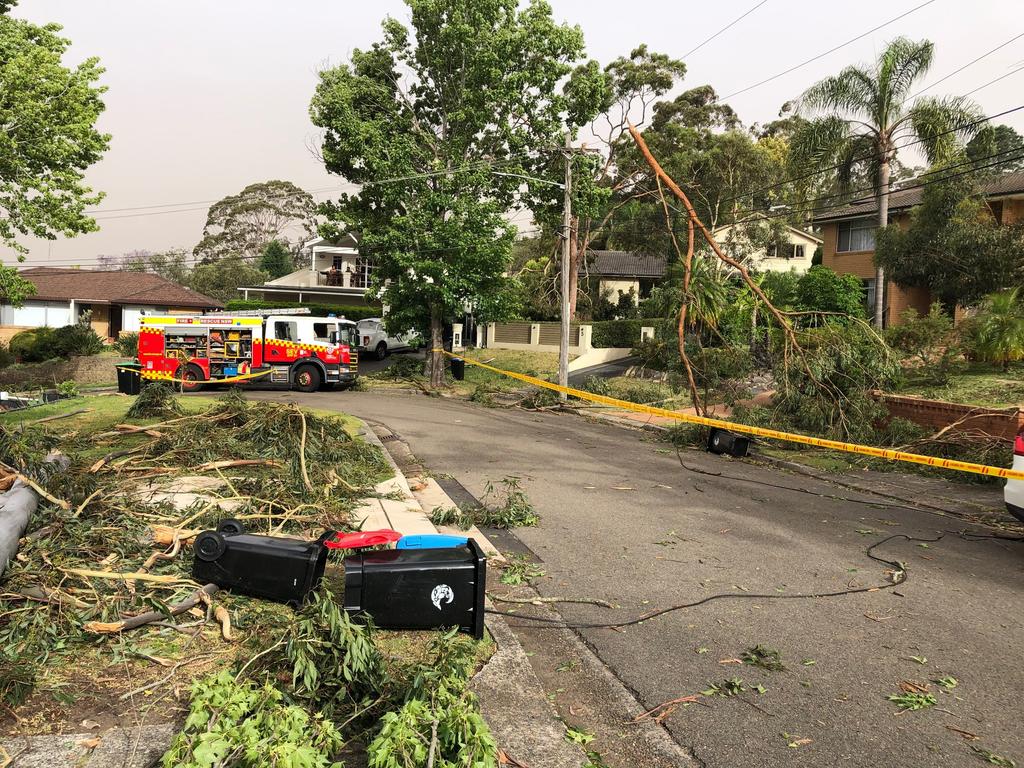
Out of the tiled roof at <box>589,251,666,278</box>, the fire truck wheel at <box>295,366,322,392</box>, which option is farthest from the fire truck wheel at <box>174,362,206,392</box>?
the tiled roof at <box>589,251,666,278</box>

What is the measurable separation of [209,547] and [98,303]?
4625 cm

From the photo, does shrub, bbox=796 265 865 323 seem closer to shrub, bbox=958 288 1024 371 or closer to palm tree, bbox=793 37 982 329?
palm tree, bbox=793 37 982 329

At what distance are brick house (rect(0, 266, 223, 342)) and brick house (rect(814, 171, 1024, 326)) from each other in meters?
33.9

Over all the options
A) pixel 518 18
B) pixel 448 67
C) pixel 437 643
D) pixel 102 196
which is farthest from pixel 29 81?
pixel 437 643

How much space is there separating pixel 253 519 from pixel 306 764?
160 inches

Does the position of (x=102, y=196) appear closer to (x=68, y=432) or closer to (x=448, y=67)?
(x=448, y=67)

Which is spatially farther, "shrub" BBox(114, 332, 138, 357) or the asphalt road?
"shrub" BBox(114, 332, 138, 357)

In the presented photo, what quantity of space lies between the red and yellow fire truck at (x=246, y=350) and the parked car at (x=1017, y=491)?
20222 millimetres

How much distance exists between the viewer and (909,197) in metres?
32.3

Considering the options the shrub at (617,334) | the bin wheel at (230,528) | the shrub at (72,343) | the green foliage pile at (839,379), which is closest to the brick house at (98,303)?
the shrub at (72,343)

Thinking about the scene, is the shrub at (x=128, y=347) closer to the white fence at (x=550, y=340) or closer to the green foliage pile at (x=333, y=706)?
the white fence at (x=550, y=340)

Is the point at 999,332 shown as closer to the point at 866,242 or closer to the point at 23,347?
the point at 866,242

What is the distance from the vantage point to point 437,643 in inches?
173

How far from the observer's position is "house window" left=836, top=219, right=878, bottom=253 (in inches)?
1278
